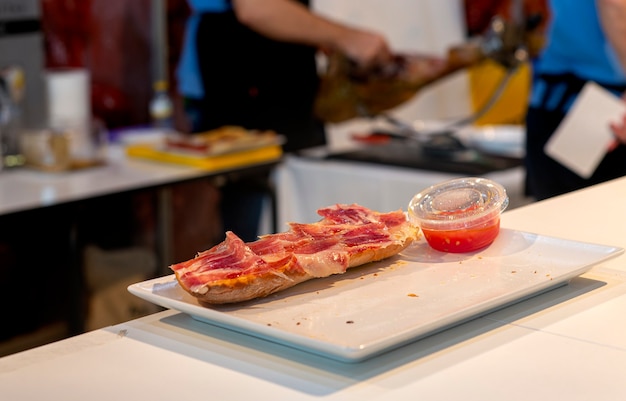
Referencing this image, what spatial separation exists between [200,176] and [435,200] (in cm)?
172

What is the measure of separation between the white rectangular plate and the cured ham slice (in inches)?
0.8

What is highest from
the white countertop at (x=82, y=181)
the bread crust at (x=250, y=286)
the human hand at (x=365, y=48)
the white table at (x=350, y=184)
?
the human hand at (x=365, y=48)

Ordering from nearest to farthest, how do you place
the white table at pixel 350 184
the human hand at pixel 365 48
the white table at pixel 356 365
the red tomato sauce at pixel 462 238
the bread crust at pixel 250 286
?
the white table at pixel 356 365 < the bread crust at pixel 250 286 < the red tomato sauce at pixel 462 238 < the white table at pixel 350 184 < the human hand at pixel 365 48

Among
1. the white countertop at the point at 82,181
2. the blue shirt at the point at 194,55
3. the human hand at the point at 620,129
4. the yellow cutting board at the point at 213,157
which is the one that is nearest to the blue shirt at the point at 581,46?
the human hand at the point at 620,129

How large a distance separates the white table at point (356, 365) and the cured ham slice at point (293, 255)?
55 millimetres

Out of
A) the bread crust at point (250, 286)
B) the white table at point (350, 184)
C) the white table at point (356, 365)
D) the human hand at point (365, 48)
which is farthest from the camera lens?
the human hand at point (365, 48)

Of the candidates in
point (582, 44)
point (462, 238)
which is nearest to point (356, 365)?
point (462, 238)

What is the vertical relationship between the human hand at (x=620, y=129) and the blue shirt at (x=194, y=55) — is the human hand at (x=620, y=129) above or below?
below

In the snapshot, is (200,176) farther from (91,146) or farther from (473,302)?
(473,302)

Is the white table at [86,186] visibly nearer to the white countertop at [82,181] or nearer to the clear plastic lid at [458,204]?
the white countertop at [82,181]

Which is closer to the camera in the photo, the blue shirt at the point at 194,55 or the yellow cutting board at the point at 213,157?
the yellow cutting board at the point at 213,157

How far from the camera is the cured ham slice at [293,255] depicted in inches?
36.4

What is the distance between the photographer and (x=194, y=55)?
129 inches

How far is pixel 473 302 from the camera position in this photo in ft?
3.03
